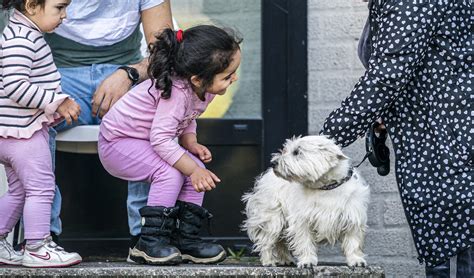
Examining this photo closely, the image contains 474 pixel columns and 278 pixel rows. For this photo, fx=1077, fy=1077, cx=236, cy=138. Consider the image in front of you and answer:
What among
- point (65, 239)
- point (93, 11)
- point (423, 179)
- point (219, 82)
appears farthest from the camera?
point (65, 239)

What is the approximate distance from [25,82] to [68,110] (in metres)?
0.22

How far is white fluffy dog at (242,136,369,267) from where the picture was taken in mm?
4281

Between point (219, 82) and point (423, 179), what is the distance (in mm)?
966

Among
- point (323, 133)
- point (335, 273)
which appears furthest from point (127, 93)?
point (335, 273)

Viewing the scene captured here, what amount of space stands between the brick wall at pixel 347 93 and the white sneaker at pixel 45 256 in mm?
1856

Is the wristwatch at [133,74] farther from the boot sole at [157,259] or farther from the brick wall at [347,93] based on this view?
the brick wall at [347,93]

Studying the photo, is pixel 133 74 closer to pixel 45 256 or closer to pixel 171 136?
pixel 171 136

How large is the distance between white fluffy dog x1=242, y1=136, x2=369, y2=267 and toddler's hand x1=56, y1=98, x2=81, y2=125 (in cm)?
87

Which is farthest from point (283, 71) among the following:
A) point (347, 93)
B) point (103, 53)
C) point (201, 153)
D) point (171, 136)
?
point (171, 136)

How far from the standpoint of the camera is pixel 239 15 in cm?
611

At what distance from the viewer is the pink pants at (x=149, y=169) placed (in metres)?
4.64

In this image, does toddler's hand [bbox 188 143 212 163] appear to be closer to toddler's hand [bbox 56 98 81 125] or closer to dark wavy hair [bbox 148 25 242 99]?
dark wavy hair [bbox 148 25 242 99]

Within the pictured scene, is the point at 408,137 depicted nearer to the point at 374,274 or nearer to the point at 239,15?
the point at 374,274

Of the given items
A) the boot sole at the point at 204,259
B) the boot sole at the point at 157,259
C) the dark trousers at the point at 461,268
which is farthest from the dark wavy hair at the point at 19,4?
the dark trousers at the point at 461,268
